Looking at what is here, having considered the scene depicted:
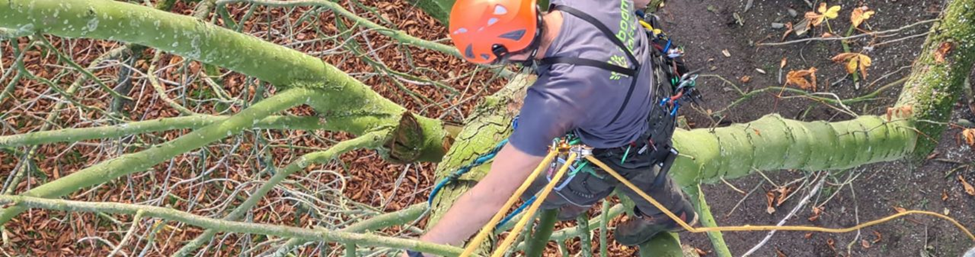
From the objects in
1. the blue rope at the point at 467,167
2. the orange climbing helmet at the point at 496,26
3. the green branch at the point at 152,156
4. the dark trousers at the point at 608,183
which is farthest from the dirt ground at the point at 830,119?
the green branch at the point at 152,156

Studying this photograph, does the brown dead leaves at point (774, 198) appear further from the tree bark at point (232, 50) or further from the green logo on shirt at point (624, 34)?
the green logo on shirt at point (624, 34)

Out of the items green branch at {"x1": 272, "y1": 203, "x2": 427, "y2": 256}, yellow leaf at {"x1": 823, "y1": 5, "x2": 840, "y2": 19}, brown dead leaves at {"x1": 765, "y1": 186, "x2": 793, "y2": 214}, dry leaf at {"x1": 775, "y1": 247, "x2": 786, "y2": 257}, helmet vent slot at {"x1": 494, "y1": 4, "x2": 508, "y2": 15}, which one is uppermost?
helmet vent slot at {"x1": 494, "y1": 4, "x2": 508, "y2": 15}

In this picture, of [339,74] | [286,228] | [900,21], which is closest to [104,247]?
[339,74]

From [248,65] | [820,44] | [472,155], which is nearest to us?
[248,65]

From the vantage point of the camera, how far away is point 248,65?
2.55 metres

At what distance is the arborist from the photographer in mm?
2043

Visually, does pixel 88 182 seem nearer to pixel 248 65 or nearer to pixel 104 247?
pixel 248 65

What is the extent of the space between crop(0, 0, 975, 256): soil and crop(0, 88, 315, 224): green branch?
1366 millimetres

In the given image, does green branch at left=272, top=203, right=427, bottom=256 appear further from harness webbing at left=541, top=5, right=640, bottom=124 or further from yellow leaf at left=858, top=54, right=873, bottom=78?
yellow leaf at left=858, top=54, right=873, bottom=78

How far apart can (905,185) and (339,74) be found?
11.0 ft

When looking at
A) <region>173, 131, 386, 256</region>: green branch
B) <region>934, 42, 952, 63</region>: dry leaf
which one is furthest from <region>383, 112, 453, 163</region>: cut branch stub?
<region>934, 42, 952, 63</region>: dry leaf

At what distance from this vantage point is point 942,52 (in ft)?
13.3

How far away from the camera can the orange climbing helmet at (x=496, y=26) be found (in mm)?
2055

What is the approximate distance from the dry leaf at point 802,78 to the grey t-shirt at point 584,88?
2.59 meters
